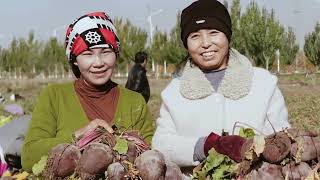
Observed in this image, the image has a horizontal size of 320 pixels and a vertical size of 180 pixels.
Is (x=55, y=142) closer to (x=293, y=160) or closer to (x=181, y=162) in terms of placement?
(x=181, y=162)

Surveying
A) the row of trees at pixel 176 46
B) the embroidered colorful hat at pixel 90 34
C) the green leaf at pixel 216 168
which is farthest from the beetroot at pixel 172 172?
the row of trees at pixel 176 46

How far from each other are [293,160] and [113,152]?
0.64 meters

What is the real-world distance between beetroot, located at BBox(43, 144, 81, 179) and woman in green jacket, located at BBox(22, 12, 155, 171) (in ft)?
1.34

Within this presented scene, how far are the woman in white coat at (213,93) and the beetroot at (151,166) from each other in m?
0.32

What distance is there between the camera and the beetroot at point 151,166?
1.94 metres

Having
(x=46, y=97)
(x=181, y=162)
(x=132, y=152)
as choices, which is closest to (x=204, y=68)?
(x=181, y=162)

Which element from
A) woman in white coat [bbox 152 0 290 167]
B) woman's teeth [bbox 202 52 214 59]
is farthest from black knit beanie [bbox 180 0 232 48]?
woman's teeth [bbox 202 52 214 59]

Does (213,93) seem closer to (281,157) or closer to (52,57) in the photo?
(281,157)

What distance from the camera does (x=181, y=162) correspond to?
90.8 inches

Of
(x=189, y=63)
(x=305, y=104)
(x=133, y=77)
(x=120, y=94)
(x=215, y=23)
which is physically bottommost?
(x=305, y=104)

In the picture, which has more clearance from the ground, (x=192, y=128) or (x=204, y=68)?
(x=204, y=68)

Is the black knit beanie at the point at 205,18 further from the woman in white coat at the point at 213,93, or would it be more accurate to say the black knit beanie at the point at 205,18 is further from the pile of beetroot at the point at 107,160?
the pile of beetroot at the point at 107,160

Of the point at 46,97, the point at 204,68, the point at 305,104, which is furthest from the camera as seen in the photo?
the point at 305,104

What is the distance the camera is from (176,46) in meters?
42.7
